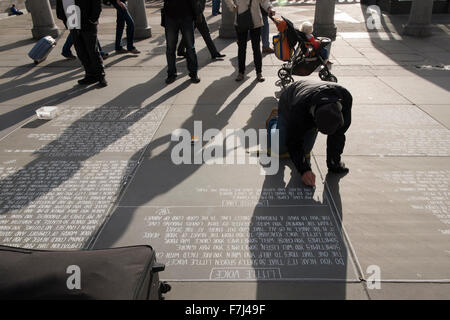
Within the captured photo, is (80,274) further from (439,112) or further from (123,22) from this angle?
(123,22)

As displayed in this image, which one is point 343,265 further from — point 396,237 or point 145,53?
point 145,53

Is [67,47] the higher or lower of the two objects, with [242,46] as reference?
lower

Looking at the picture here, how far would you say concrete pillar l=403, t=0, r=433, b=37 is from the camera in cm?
1016

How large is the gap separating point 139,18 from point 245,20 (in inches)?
212

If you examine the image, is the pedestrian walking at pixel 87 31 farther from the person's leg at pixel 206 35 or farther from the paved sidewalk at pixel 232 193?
the person's leg at pixel 206 35

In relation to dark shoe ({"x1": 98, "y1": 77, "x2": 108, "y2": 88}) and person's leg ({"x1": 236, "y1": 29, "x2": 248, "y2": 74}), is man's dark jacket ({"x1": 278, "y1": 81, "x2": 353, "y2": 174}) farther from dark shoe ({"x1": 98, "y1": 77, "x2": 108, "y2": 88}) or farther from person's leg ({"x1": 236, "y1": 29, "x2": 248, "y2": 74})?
dark shoe ({"x1": 98, "y1": 77, "x2": 108, "y2": 88})

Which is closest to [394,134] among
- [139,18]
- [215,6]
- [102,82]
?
[102,82]

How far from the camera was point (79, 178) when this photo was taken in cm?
386

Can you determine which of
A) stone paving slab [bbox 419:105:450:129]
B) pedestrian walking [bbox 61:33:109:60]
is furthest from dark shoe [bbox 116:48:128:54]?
stone paving slab [bbox 419:105:450:129]

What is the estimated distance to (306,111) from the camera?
3.33m

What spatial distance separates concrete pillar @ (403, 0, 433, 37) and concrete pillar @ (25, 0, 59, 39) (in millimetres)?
10756

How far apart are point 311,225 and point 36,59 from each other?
305 inches

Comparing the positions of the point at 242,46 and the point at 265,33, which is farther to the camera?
the point at 265,33
